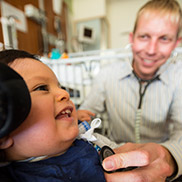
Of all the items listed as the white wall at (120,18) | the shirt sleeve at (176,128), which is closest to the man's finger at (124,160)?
the shirt sleeve at (176,128)

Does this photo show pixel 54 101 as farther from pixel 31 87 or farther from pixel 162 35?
pixel 162 35

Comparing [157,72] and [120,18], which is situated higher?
[120,18]

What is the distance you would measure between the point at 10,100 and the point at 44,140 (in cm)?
20

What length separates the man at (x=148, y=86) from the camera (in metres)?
0.86

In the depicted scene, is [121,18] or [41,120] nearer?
[41,120]

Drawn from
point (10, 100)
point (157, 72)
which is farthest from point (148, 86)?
point (10, 100)

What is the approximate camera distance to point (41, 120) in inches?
13.9

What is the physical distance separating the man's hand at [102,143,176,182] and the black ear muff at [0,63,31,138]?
0.31 m

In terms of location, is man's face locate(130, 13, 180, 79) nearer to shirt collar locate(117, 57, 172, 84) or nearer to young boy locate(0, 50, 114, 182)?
shirt collar locate(117, 57, 172, 84)

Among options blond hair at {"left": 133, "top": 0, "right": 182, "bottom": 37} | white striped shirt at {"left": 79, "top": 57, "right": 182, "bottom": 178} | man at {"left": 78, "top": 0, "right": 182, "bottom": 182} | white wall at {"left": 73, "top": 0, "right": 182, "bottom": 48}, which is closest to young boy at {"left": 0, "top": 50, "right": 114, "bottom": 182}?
man at {"left": 78, "top": 0, "right": 182, "bottom": 182}

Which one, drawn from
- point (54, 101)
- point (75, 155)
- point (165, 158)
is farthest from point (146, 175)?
point (54, 101)

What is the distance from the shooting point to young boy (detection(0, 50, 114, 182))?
1.16 feet

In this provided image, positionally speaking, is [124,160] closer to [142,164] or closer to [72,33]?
[142,164]

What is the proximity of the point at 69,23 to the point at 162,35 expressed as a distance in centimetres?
295
